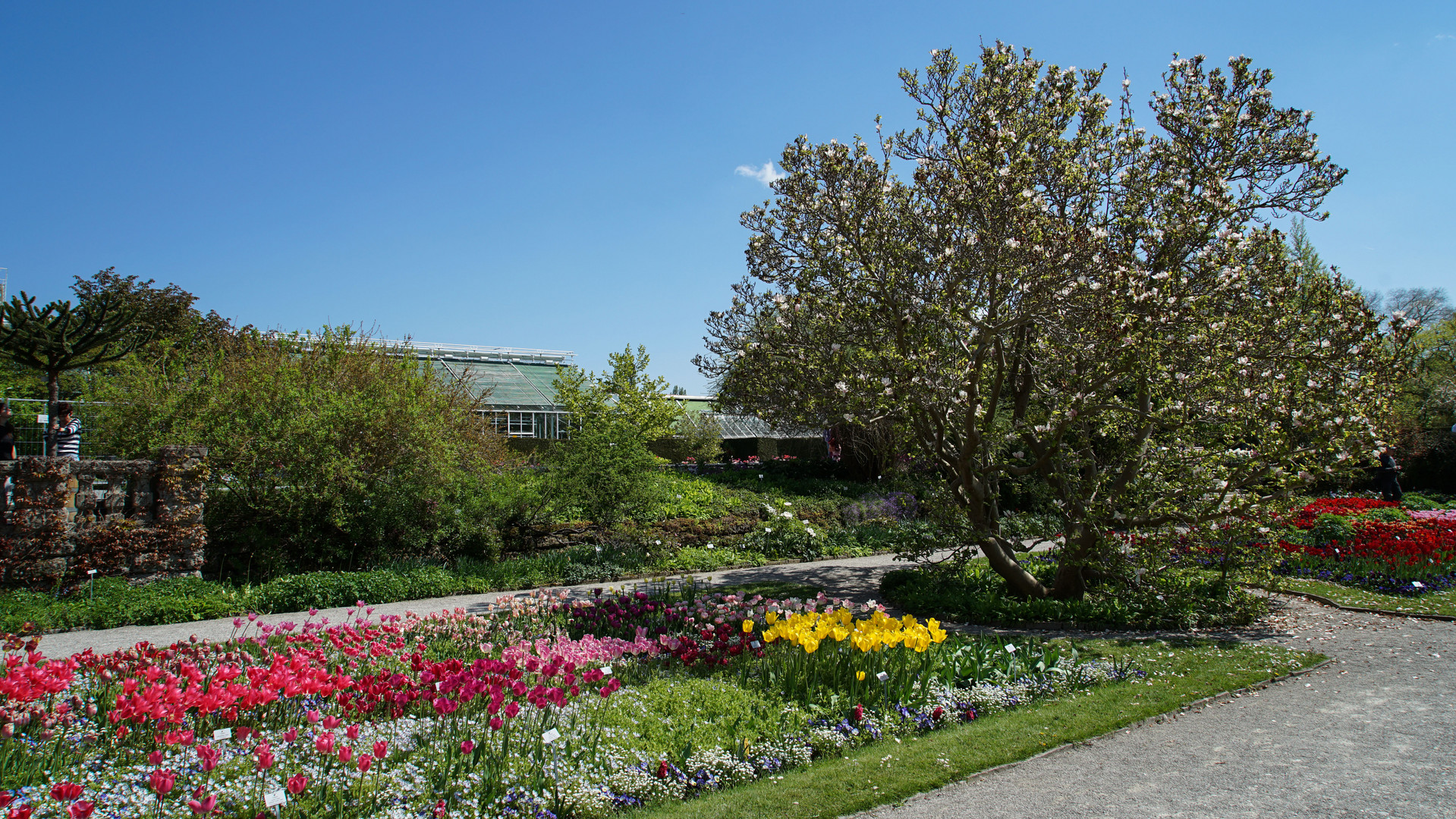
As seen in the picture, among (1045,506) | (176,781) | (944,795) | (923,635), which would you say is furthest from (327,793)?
(1045,506)

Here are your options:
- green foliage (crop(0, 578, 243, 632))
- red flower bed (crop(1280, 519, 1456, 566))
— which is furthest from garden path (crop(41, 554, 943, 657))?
red flower bed (crop(1280, 519, 1456, 566))

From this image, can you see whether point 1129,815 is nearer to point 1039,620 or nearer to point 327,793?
point 327,793

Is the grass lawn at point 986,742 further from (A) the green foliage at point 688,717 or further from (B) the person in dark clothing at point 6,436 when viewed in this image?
(B) the person in dark clothing at point 6,436

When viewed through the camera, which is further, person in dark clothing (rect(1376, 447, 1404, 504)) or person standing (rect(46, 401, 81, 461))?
person in dark clothing (rect(1376, 447, 1404, 504))

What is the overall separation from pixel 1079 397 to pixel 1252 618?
309 centimetres

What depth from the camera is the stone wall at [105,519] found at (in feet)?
27.1

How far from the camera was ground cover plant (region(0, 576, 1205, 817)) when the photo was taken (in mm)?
3299

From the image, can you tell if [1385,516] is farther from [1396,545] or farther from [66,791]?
[66,791]

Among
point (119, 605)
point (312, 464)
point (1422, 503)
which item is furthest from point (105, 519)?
point (1422, 503)

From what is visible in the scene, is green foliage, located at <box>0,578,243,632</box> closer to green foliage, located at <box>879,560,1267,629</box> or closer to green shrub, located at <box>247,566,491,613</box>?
green shrub, located at <box>247,566,491,613</box>

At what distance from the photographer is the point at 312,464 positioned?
9992 millimetres

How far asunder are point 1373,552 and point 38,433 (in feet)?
76.3

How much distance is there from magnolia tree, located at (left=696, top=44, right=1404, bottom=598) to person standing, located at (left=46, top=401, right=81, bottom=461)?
404 inches

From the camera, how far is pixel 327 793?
330 cm
